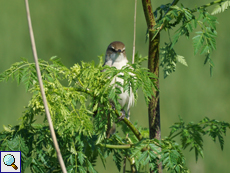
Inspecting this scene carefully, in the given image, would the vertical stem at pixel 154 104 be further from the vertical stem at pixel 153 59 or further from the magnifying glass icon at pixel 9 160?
the magnifying glass icon at pixel 9 160

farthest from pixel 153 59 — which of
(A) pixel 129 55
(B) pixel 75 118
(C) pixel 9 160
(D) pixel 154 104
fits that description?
(A) pixel 129 55

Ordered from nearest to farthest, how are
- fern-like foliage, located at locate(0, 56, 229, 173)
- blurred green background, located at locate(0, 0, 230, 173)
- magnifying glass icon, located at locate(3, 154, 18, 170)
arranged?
fern-like foliage, located at locate(0, 56, 229, 173)
magnifying glass icon, located at locate(3, 154, 18, 170)
blurred green background, located at locate(0, 0, 230, 173)

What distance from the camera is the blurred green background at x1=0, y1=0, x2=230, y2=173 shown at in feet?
8.36

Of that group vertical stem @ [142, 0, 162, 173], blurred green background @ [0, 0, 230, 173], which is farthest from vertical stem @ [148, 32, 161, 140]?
blurred green background @ [0, 0, 230, 173]

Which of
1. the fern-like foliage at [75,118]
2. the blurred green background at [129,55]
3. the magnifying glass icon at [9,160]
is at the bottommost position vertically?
the magnifying glass icon at [9,160]

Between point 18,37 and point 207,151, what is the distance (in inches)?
74.8

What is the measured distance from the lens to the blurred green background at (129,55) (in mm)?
2549

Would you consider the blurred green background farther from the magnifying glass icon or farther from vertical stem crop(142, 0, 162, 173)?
the magnifying glass icon

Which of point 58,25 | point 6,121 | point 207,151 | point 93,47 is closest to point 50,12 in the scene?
point 58,25

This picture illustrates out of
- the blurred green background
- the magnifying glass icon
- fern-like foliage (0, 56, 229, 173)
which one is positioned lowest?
the magnifying glass icon

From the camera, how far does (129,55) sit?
2447 millimetres

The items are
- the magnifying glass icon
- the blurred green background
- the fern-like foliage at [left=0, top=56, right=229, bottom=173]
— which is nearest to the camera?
the fern-like foliage at [left=0, top=56, right=229, bottom=173]

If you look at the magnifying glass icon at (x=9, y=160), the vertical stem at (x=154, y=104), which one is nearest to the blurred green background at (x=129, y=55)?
the vertical stem at (x=154, y=104)

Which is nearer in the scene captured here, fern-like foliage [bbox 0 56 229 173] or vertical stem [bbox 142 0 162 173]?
fern-like foliage [bbox 0 56 229 173]
